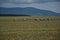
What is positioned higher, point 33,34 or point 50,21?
point 50,21

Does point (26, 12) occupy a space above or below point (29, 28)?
above

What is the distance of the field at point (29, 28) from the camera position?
5.00ft

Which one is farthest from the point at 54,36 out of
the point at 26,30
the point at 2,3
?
the point at 2,3

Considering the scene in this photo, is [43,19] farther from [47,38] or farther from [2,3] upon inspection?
[2,3]

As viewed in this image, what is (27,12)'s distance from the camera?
155 cm

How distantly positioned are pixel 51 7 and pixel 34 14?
0.25 metres

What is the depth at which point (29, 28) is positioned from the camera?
1.53 m

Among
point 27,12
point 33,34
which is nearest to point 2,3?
point 27,12

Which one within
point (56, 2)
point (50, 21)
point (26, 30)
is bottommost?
point (26, 30)

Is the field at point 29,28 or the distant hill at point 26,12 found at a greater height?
the distant hill at point 26,12

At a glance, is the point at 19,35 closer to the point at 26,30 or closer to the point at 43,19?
the point at 26,30

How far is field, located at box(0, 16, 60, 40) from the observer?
1524 mm

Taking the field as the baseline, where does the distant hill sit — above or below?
above

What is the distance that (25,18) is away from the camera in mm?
1531
